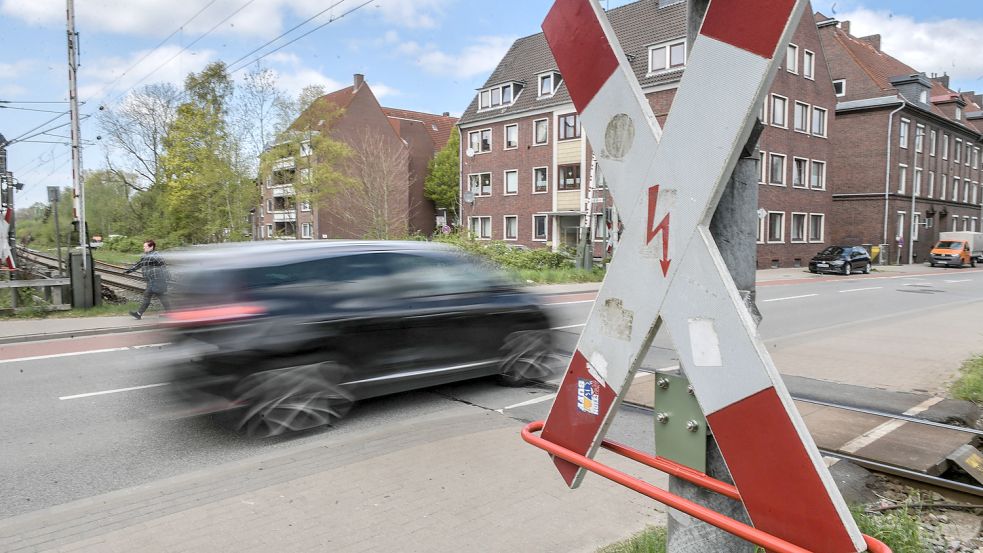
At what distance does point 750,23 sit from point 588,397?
39.4 inches

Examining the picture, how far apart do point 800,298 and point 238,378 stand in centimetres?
1725

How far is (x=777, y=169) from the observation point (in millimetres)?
35750

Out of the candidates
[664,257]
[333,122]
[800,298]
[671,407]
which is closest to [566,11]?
[664,257]

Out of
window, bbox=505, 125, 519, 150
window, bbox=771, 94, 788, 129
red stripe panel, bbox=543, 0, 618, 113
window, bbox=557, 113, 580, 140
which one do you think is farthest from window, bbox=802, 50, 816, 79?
red stripe panel, bbox=543, 0, 618, 113

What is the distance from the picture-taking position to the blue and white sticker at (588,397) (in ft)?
5.60

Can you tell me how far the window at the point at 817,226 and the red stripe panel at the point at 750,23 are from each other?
138 feet

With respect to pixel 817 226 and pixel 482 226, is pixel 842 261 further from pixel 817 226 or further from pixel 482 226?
pixel 482 226

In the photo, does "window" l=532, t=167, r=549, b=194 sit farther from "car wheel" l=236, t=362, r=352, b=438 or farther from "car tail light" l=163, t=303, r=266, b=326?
"car tail light" l=163, t=303, r=266, b=326

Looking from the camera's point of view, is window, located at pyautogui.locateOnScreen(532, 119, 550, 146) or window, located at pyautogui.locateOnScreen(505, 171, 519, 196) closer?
window, located at pyautogui.locateOnScreen(532, 119, 550, 146)

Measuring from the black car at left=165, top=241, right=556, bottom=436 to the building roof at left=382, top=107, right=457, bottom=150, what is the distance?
57103mm

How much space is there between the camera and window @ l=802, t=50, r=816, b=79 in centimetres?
3638

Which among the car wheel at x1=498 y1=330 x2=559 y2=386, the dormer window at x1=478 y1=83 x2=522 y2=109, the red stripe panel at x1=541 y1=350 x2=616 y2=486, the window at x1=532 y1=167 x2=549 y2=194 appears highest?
the dormer window at x1=478 y1=83 x2=522 y2=109

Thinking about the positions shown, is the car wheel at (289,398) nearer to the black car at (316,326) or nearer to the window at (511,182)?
the black car at (316,326)

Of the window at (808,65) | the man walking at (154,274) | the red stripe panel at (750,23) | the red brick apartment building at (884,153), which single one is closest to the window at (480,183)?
the window at (808,65)
